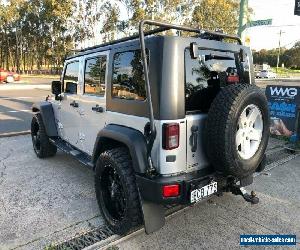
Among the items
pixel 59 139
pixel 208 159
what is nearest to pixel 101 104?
pixel 208 159

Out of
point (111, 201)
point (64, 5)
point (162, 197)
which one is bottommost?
point (111, 201)

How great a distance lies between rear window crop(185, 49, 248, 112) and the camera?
3.13 m

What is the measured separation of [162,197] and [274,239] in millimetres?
1373

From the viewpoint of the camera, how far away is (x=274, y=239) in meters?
3.33

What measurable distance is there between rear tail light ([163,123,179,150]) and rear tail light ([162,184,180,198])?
1.17ft

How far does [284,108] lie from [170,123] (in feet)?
17.7

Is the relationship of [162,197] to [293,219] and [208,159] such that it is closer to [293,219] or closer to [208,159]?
[208,159]

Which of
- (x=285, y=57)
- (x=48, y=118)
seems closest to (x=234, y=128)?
(x=48, y=118)

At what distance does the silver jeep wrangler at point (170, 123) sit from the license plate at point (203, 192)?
0.01m

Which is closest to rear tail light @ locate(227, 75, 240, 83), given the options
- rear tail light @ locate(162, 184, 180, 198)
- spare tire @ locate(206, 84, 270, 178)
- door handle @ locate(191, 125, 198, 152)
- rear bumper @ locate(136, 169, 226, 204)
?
spare tire @ locate(206, 84, 270, 178)

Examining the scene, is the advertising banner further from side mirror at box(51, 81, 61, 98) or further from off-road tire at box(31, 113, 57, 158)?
off-road tire at box(31, 113, 57, 158)

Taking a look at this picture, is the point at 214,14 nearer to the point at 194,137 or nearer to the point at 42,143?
the point at 42,143

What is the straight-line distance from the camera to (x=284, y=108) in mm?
7391

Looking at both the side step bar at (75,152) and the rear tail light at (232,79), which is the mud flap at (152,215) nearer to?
the side step bar at (75,152)
